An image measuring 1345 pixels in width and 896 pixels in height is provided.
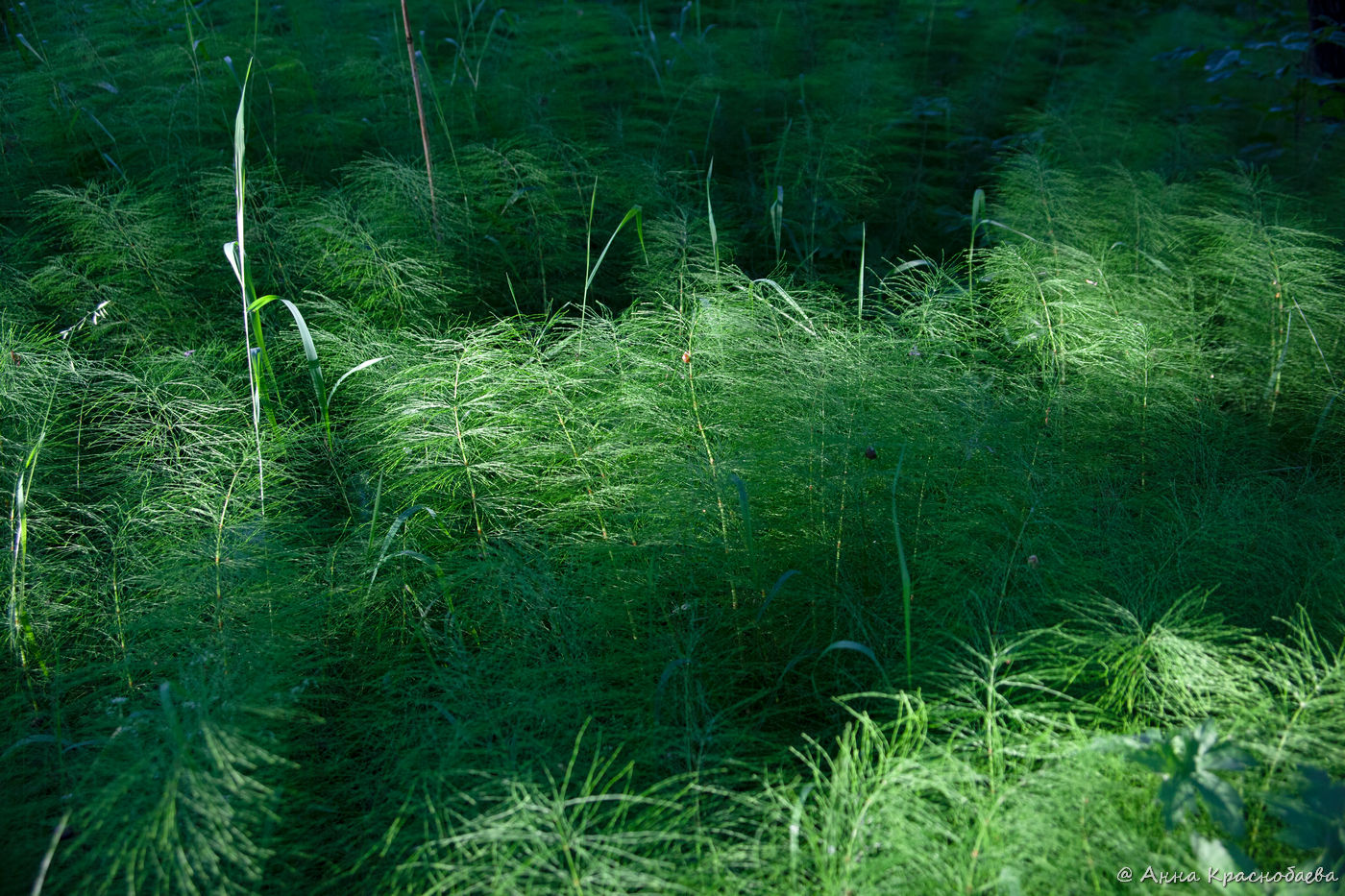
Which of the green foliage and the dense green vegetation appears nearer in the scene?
the green foliage

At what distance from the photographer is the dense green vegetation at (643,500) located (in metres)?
1.25

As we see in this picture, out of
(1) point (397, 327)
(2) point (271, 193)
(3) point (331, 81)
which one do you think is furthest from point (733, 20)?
(1) point (397, 327)

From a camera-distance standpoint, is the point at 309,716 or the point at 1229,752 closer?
the point at 1229,752

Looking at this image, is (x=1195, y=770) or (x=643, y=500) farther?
(x=643, y=500)

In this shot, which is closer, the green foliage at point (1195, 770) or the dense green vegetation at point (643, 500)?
the green foliage at point (1195, 770)

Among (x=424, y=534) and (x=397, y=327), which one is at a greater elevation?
(x=397, y=327)

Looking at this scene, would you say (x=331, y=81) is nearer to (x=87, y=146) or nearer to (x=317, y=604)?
(x=87, y=146)

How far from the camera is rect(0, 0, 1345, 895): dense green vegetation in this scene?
4.09 ft

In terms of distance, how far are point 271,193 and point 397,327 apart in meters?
0.90

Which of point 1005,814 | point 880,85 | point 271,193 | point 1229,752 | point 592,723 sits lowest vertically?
point 592,723

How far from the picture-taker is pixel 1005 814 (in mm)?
1196

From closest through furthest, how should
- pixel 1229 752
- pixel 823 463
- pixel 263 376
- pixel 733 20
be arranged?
1. pixel 1229 752
2. pixel 823 463
3. pixel 263 376
4. pixel 733 20

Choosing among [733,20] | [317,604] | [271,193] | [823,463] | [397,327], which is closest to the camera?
[317,604]

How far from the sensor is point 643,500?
6.17 ft
